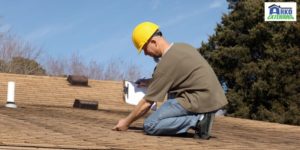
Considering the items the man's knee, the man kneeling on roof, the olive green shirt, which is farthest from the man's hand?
the olive green shirt

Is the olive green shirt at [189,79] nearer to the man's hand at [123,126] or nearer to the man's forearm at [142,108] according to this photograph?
the man's forearm at [142,108]

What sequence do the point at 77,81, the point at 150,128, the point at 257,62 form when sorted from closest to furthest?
the point at 150,128 < the point at 77,81 < the point at 257,62

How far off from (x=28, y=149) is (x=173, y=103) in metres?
1.83

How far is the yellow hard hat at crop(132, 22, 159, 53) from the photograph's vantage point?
4789mm

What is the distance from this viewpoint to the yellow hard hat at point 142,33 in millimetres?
4789

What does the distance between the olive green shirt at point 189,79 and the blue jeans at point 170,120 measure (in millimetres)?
66

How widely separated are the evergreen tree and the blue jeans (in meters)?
19.6

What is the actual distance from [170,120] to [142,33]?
0.82 meters

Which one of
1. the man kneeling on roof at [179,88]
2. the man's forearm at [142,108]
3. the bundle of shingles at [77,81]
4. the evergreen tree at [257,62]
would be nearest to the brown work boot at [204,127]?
the man kneeling on roof at [179,88]

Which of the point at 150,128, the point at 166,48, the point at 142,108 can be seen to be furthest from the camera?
the point at 150,128

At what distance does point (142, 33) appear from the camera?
4.80m

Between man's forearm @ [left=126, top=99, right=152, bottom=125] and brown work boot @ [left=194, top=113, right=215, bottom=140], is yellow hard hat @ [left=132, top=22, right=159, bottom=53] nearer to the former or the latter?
man's forearm @ [left=126, top=99, right=152, bottom=125]

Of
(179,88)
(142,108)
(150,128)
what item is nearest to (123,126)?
(150,128)

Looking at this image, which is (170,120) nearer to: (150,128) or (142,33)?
(150,128)
